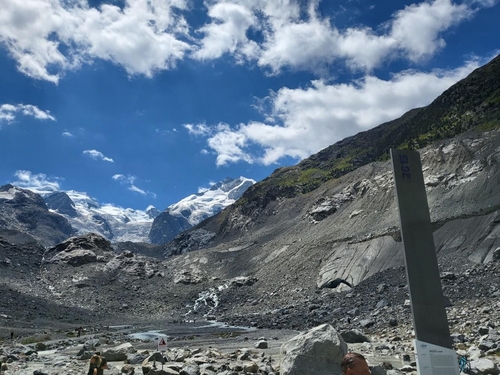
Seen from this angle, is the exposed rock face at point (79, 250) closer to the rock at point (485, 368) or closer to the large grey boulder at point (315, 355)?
the large grey boulder at point (315, 355)

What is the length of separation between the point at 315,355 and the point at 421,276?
5.23 meters

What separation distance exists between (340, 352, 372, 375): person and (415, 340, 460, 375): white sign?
19.6ft

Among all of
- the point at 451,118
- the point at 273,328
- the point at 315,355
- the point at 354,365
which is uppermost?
the point at 451,118

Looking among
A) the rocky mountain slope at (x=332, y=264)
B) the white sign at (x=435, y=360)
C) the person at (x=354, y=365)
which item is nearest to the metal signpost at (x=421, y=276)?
the white sign at (x=435, y=360)

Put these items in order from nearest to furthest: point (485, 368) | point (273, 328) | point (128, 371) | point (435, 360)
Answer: point (435, 360), point (485, 368), point (128, 371), point (273, 328)

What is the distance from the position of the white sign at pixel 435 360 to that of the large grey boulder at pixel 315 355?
15.0ft

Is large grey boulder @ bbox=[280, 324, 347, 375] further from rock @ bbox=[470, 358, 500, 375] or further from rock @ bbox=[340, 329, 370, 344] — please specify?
rock @ bbox=[340, 329, 370, 344]

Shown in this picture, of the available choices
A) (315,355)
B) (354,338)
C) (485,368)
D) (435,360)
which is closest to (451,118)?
(354,338)

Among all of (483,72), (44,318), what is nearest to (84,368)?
(44,318)

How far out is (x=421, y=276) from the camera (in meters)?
11.1

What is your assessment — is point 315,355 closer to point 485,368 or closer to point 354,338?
point 485,368

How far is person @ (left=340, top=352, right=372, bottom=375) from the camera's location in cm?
494

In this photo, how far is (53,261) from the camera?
349ft

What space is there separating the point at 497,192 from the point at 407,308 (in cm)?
3381
